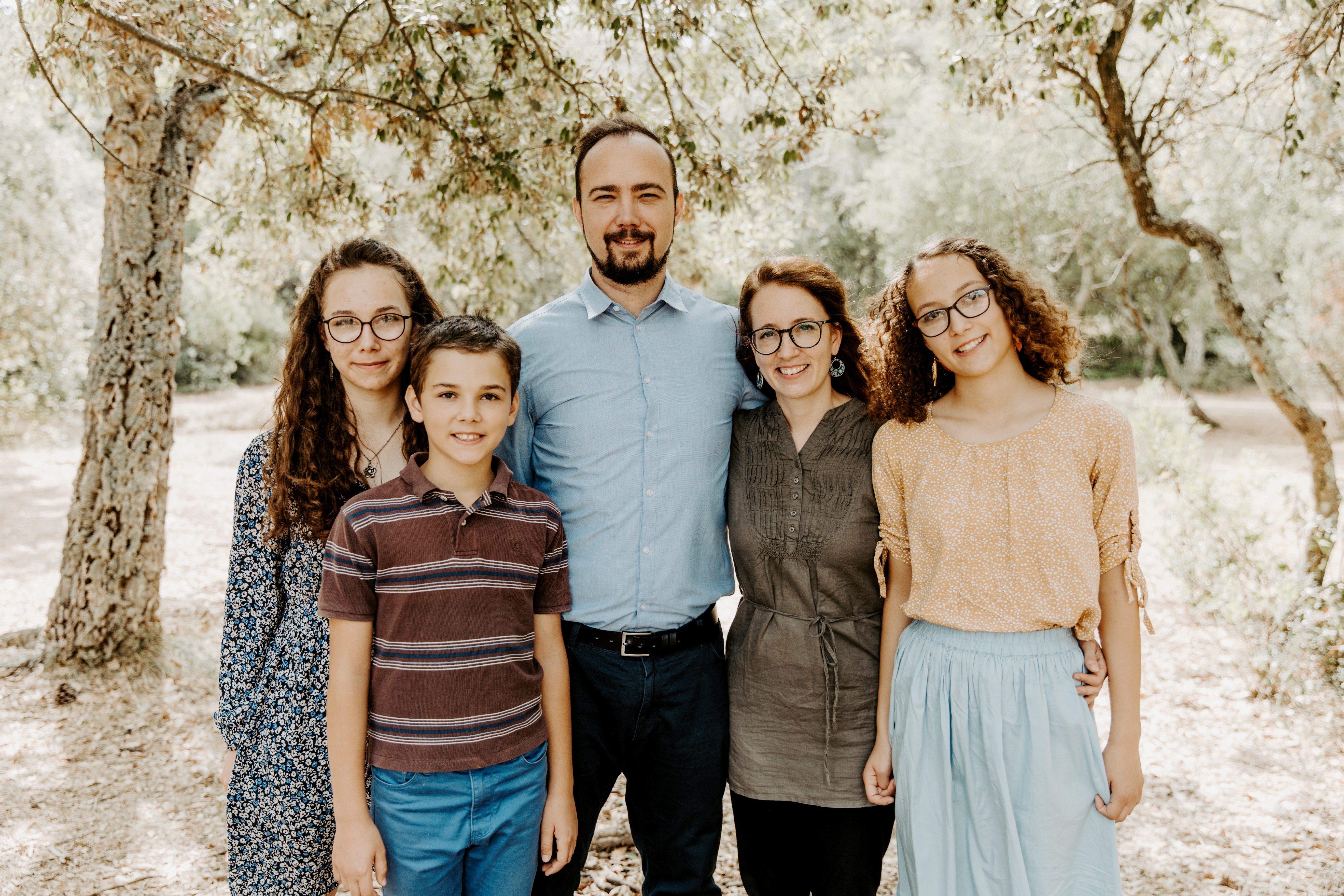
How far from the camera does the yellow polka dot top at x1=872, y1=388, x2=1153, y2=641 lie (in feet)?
7.11

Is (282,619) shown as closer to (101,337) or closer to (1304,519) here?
(101,337)

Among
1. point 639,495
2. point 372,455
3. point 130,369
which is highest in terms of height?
point 130,369

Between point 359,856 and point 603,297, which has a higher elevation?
point 603,297

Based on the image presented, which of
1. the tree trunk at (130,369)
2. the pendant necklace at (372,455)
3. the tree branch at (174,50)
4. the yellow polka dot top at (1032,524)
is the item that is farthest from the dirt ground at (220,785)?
the tree branch at (174,50)

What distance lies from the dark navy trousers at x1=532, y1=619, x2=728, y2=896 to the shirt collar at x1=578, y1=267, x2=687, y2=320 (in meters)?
1.00

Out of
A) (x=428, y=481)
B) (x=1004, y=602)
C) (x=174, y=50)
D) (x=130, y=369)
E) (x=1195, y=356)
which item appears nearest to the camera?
(x=428, y=481)

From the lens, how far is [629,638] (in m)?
2.51

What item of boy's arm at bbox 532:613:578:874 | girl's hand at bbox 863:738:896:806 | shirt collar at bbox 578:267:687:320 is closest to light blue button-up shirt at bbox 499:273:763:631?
shirt collar at bbox 578:267:687:320

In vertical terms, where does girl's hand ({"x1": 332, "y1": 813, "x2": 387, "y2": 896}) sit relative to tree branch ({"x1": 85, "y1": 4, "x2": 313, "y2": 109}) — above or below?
below

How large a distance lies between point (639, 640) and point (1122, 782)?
1.31m

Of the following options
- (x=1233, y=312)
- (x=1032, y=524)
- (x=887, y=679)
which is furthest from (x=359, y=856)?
(x=1233, y=312)

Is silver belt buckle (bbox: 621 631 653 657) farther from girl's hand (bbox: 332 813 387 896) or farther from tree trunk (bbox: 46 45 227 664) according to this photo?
tree trunk (bbox: 46 45 227 664)

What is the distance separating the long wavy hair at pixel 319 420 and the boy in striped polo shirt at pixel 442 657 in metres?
0.15

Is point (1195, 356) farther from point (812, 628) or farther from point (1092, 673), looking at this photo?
point (812, 628)
